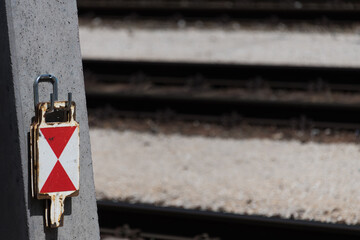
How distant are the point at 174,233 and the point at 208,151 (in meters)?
2.28

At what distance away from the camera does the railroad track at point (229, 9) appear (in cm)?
1272

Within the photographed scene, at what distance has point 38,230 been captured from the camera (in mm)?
4309

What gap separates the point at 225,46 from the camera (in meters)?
12.1

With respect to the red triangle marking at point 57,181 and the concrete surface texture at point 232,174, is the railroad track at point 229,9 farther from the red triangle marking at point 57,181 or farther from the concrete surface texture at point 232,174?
the red triangle marking at point 57,181

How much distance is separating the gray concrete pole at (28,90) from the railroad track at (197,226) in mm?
1808

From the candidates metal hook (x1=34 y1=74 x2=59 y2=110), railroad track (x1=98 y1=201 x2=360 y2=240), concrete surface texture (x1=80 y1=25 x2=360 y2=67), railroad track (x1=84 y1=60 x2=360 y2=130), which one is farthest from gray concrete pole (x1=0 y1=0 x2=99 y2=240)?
concrete surface texture (x1=80 y1=25 x2=360 y2=67)

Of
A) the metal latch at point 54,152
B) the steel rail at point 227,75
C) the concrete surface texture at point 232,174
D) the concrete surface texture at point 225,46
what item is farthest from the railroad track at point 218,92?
the metal latch at point 54,152

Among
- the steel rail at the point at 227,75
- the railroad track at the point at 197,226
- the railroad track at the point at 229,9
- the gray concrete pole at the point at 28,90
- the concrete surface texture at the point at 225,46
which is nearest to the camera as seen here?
the gray concrete pole at the point at 28,90

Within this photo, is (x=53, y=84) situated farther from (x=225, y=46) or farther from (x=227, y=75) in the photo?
(x=225, y=46)

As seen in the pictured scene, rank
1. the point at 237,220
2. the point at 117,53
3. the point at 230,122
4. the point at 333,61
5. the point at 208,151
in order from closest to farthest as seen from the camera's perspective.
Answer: the point at 237,220 → the point at 208,151 → the point at 230,122 → the point at 333,61 → the point at 117,53

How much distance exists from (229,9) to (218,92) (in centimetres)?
344

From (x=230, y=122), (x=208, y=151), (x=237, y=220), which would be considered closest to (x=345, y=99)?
(x=230, y=122)

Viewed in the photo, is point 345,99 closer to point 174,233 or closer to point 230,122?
point 230,122

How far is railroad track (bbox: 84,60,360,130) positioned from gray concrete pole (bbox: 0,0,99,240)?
15.9 ft
